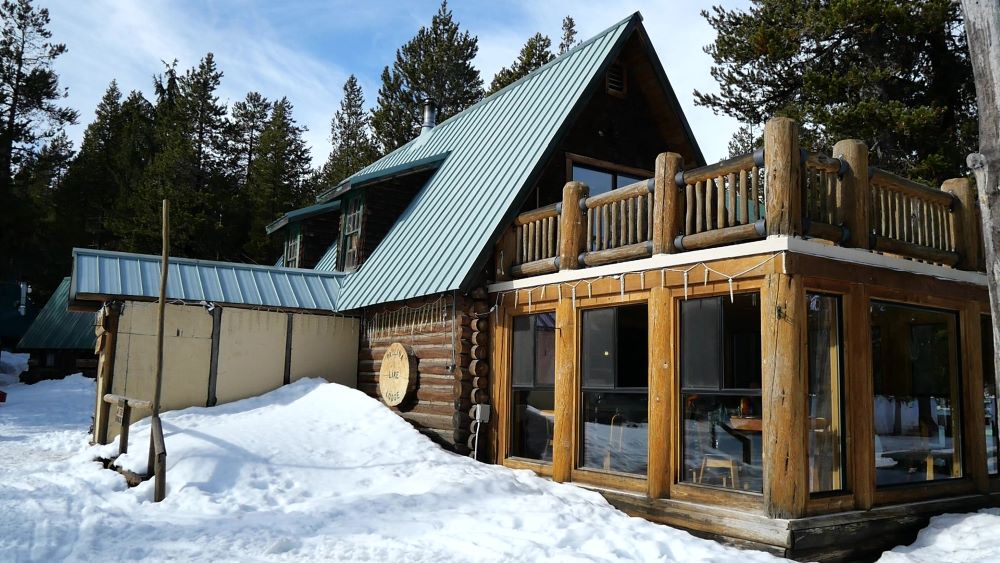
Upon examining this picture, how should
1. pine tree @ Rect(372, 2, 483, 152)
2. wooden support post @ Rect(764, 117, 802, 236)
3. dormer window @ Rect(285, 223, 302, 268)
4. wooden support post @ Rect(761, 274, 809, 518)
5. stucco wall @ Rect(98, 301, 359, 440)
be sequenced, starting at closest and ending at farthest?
1. wooden support post @ Rect(761, 274, 809, 518)
2. wooden support post @ Rect(764, 117, 802, 236)
3. stucco wall @ Rect(98, 301, 359, 440)
4. dormer window @ Rect(285, 223, 302, 268)
5. pine tree @ Rect(372, 2, 483, 152)

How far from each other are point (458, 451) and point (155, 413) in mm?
4506

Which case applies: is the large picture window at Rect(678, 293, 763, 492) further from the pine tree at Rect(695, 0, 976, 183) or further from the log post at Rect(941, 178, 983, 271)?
the pine tree at Rect(695, 0, 976, 183)

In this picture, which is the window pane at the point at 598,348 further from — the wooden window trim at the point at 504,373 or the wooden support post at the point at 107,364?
the wooden support post at the point at 107,364

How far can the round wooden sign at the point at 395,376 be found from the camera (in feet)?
43.3

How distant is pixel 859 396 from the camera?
8797 mm

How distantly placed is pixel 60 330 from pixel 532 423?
1055 inches

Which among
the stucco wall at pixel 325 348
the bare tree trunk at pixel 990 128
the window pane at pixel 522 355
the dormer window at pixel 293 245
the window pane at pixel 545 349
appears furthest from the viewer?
the dormer window at pixel 293 245

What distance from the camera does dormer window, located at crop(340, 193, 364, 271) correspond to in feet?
55.5

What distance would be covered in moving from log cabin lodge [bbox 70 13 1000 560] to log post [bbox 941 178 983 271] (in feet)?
0.13

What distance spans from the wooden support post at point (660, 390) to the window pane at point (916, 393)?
2.65m

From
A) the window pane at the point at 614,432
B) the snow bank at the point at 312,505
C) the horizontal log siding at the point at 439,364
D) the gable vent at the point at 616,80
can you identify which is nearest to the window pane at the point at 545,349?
the window pane at the point at 614,432

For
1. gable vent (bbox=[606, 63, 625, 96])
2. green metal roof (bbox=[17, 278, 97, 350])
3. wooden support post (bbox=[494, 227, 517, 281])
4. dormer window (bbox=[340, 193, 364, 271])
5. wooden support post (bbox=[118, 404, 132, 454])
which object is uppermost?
gable vent (bbox=[606, 63, 625, 96])

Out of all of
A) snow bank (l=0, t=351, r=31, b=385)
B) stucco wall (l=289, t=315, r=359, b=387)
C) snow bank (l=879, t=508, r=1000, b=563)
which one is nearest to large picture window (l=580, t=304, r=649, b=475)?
snow bank (l=879, t=508, r=1000, b=563)

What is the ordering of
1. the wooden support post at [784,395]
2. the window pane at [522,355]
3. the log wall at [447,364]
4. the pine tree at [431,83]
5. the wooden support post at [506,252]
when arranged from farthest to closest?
the pine tree at [431,83] → the wooden support post at [506,252] → the log wall at [447,364] → the window pane at [522,355] → the wooden support post at [784,395]
